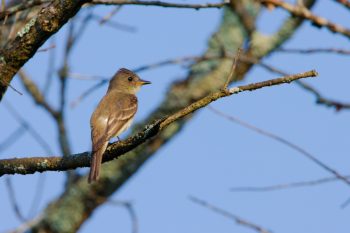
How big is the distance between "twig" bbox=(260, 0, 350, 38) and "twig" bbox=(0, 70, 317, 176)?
84.0 inches

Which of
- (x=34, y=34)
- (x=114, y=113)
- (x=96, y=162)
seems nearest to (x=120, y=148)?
(x=96, y=162)

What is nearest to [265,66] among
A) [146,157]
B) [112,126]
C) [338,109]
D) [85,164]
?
[338,109]

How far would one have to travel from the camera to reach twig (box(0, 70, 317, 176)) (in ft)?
13.9

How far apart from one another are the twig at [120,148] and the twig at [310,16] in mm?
2135

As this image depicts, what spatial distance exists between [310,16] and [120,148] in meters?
2.52

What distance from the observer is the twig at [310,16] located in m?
6.22

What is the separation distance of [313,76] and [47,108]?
4.28 metres

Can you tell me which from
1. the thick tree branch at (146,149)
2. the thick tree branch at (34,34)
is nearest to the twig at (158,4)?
the thick tree branch at (34,34)

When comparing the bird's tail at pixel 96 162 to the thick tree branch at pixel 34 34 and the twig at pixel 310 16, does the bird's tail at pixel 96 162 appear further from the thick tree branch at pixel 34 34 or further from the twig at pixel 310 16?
the twig at pixel 310 16

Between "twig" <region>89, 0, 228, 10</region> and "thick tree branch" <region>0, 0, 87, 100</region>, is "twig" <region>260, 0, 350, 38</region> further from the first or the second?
"thick tree branch" <region>0, 0, 87, 100</region>

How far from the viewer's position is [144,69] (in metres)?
7.63

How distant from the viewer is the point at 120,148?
4.72m

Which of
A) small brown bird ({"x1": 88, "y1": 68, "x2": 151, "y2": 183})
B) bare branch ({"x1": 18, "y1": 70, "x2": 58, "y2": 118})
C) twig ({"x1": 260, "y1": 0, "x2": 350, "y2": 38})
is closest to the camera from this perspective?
small brown bird ({"x1": 88, "y1": 68, "x2": 151, "y2": 183})

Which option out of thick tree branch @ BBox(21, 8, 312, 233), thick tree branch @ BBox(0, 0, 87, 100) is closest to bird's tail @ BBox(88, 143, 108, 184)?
thick tree branch @ BBox(0, 0, 87, 100)
